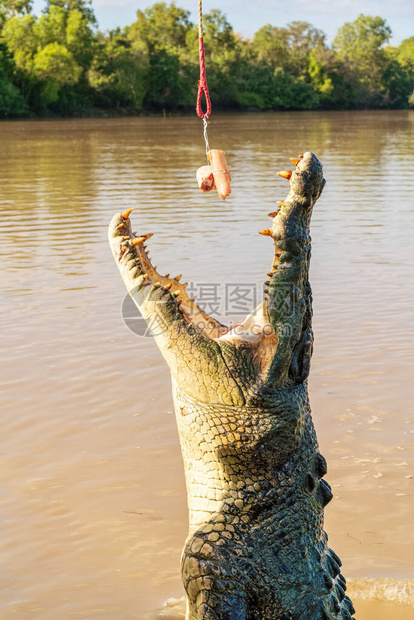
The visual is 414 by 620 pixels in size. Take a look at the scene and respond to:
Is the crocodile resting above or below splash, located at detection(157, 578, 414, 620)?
above

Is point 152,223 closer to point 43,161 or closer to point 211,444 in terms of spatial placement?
point 211,444

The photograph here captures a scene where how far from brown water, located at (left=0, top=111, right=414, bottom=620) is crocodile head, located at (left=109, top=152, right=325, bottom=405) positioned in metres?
1.55

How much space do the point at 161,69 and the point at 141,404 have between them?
65.3m

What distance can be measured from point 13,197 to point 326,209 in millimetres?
5982

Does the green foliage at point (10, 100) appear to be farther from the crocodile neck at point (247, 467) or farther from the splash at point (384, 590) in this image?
the crocodile neck at point (247, 467)

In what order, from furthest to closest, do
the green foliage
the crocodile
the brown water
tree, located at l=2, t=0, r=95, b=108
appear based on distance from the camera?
tree, located at l=2, t=0, r=95, b=108, the green foliage, the brown water, the crocodile

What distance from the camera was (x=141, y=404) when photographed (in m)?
5.56

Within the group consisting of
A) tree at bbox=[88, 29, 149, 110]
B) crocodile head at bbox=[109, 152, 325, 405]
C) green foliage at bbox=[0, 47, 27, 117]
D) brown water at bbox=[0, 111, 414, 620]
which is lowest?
brown water at bbox=[0, 111, 414, 620]

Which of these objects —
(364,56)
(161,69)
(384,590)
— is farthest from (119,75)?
(384,590)

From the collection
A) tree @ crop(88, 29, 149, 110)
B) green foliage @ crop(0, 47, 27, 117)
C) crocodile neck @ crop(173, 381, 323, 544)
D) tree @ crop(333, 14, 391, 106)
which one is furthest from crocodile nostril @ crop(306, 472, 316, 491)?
tree @ crop(333, 14, 391, 106)

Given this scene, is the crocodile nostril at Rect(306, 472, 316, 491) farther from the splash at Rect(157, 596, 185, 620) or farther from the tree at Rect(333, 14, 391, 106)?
the tree at Rect(333, 14, 391, 106)

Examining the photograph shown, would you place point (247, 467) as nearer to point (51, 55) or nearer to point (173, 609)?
point (173, 609)

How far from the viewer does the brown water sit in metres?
3.76

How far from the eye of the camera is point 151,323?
102 inches
